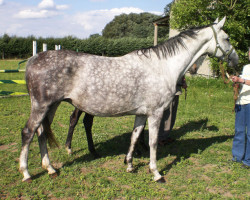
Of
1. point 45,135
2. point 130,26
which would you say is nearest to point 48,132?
point 45,135

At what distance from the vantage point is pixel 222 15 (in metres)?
11.5

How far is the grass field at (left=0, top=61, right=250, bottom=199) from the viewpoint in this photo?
3.42 metres

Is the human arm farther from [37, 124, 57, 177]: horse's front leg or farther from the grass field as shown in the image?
[37, 124, 57, 177]: horse's front leg

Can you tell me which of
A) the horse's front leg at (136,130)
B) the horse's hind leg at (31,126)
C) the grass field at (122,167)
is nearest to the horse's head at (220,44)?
the horse's front leg at (136,130)

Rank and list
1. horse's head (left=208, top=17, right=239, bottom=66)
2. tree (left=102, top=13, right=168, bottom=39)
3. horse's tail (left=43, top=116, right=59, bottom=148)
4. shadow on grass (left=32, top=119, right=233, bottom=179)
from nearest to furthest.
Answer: horse's tail (left=43, top=116, right=59, bottom=148), horse's head (left=208, top=17, right=239, bottom=66), shadow on grass (left=32, top=119, right=233, bottom=179), tree (left=102, top=13, right=168, bottom=39)

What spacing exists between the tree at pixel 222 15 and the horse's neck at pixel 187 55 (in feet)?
25.1

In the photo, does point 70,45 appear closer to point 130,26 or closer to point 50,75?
point 50,75

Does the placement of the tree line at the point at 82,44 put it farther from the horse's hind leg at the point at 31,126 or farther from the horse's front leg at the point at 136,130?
the horse's hind leg at the point at 31,126

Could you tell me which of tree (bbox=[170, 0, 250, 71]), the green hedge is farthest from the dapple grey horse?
the green hedge

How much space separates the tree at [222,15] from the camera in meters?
10.9

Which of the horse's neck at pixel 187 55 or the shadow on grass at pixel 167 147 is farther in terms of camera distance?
the shadow on grass at pixel 167 147

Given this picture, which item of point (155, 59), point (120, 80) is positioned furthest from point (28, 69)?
point (155, 59)

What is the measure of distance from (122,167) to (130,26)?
63818 millimetres

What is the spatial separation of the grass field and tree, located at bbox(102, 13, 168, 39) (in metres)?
56.4
